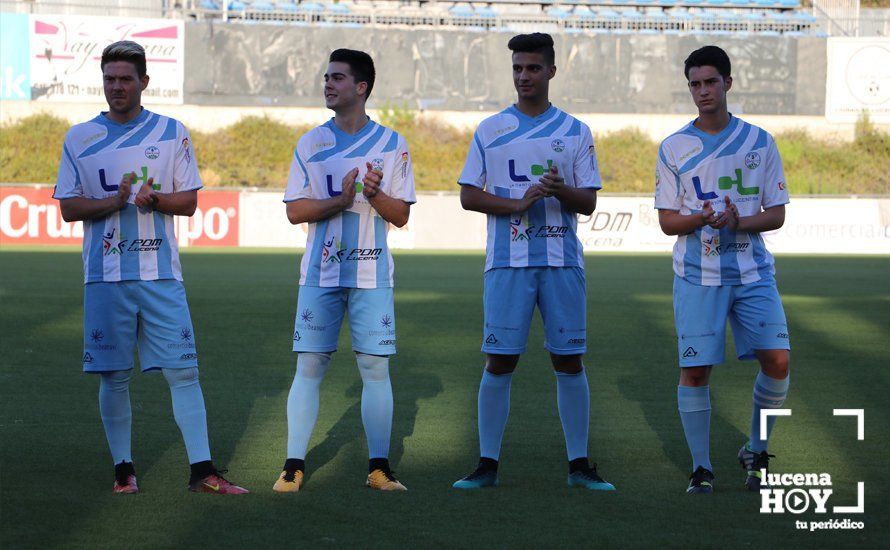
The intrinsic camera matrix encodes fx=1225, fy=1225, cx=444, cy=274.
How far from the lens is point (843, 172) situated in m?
42.5

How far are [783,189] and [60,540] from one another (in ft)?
11.9

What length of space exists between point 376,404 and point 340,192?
100cm

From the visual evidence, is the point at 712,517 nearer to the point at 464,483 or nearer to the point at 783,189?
the point at 464,483

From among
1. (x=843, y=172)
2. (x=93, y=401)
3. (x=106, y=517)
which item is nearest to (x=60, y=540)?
(x=106, y=517)

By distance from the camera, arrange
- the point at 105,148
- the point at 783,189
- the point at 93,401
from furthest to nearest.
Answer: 1. the point at 93,401
2. the point at 783,189
3. the point at 105,148

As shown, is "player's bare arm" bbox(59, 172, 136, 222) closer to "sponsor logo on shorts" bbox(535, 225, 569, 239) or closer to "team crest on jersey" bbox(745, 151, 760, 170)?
"sponsor logo on shorts" bbox(535, 225, 569, 239)

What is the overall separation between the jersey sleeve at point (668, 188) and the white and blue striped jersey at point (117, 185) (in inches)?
89.7

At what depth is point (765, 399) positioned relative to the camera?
19.3ft

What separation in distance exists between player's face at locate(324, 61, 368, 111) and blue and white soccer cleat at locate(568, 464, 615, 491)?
2.02m

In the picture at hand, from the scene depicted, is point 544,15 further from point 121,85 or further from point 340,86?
point 121,85

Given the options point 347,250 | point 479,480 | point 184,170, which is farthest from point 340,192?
point 479,480

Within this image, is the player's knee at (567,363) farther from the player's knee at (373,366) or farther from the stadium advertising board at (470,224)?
the stadium advertising board at (470,224)

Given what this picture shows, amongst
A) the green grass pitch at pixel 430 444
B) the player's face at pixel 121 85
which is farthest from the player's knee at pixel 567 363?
the player's face at pixel 121 85

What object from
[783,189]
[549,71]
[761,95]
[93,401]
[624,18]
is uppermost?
[624,18]
